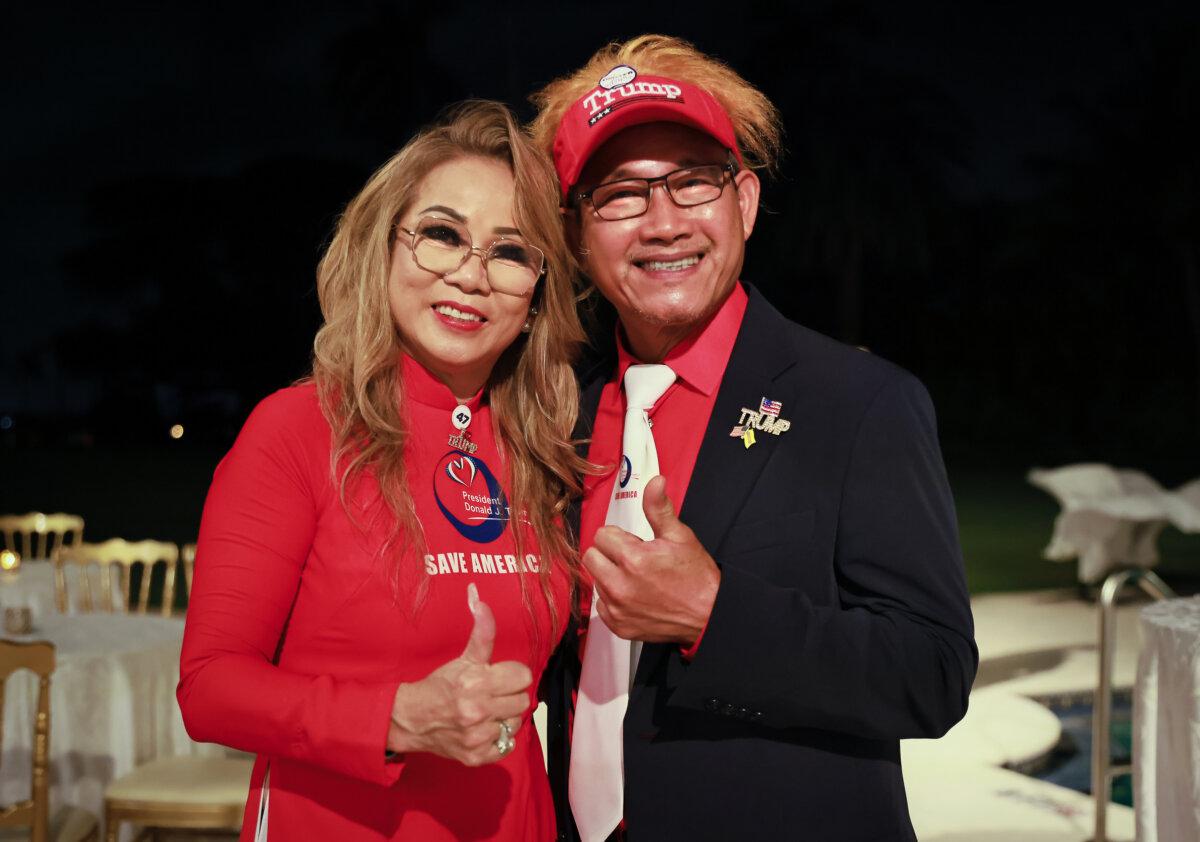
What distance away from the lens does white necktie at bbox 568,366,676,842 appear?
70.8 inches

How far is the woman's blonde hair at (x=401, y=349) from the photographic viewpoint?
1.89 metres

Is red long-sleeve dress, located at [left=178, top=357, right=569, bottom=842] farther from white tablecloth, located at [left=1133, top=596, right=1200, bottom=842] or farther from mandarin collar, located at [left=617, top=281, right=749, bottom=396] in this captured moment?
white tablecloth, located at [left=1133, top=596, right=1200, bottom=842]

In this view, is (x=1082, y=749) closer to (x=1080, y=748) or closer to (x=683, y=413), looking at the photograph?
(x=1080, y=748)

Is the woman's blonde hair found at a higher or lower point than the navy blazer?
higher

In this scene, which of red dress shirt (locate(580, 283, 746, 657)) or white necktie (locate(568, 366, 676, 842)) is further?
red dress shirt (locate(580, 283, 746, 657))

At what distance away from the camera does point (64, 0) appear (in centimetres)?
4538

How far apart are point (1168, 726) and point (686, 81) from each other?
2413mm

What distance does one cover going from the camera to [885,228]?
31.9m

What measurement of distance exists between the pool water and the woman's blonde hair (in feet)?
14.8

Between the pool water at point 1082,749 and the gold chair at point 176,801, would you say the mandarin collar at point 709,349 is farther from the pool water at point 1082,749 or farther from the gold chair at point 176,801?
the pool water at point 1082,749

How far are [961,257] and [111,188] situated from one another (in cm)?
2852

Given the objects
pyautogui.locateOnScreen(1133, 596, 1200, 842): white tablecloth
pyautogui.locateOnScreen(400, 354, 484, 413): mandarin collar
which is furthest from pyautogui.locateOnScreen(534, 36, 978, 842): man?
pyautogui.locateOnScreen(1133, 596, 1200, 842): white tablecloth

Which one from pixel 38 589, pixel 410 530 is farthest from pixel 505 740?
pixel 38 589

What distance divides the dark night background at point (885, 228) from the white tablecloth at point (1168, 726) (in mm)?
20255
